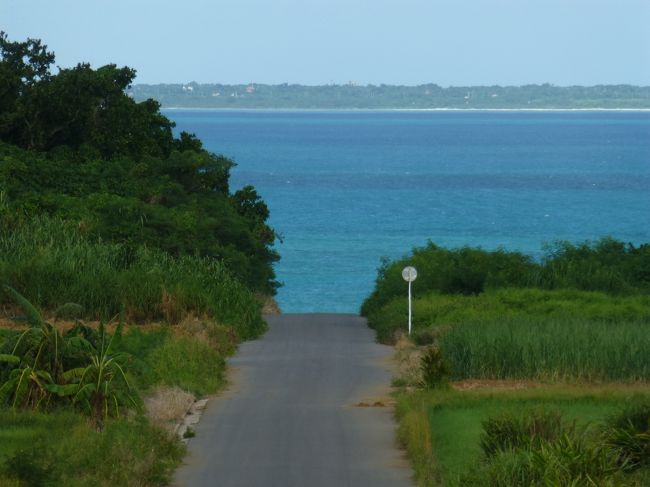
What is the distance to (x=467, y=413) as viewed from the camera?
21.4 meters

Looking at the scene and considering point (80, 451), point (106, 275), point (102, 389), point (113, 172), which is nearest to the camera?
point (80, 451)

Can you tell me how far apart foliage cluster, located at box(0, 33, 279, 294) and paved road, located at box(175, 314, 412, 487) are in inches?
523

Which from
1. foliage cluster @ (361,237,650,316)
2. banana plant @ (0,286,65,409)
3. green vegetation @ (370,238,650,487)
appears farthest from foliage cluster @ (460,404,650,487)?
foliage cluster @ (361,237,650,316)

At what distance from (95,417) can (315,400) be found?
5147 mm

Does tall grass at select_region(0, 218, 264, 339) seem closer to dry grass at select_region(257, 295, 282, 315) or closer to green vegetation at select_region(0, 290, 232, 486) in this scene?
green vegetation at select_region(0, 290, 232, 486)

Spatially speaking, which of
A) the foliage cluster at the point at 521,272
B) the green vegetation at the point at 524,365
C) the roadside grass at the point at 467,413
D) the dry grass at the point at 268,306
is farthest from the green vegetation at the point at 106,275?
the foliage cluster at the point at 521,272

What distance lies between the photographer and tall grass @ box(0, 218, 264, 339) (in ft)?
112

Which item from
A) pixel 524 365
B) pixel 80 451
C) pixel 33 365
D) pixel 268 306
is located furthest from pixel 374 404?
pixel 268 306

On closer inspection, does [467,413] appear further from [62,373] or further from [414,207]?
[414,207]

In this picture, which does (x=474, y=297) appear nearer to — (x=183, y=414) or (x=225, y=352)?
(x=225, y=352)

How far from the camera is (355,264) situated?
82.4 meters

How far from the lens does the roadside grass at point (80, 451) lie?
1546 cm

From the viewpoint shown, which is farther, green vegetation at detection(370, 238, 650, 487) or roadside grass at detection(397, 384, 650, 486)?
roadside grass at detection(397, 384, 650, 486)

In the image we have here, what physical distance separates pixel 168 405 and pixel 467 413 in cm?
475
